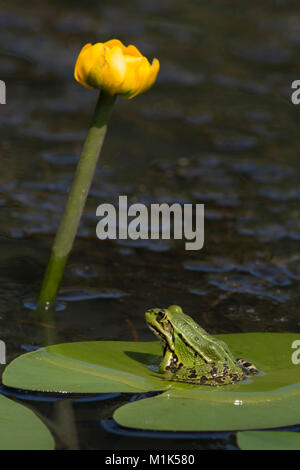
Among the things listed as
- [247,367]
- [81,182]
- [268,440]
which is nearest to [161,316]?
[247,367]

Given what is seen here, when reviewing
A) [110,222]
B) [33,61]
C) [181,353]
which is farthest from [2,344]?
[33,61]

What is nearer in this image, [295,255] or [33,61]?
[295,255]

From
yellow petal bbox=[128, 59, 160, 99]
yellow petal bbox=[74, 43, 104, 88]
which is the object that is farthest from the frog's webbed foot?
yellow petal bbox=[74, 43, 104, 88]

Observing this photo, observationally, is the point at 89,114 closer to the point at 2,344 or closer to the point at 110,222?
the point at 110,222

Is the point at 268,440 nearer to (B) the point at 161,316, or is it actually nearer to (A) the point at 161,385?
(A) the point at 161,385

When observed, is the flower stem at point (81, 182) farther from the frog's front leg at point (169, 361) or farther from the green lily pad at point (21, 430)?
the green lily pad at point (21, 430)
